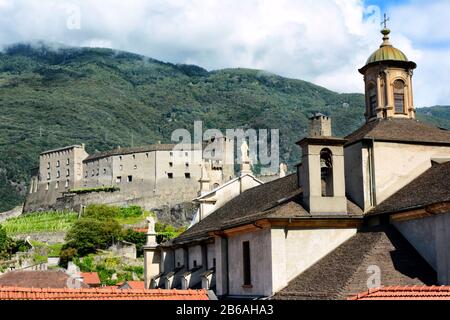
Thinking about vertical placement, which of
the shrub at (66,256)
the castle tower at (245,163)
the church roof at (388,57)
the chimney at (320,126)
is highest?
the church roof at (388,57)

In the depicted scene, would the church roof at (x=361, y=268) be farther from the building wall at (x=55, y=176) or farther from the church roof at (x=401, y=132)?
the building wall at (x=55, y=176)

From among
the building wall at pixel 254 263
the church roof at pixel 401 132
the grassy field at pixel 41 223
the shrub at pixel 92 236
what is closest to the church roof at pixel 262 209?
the building wall at pixel 254 263

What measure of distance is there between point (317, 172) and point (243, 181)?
19519 millimetres

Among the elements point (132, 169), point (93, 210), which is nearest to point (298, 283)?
point (93, 210)

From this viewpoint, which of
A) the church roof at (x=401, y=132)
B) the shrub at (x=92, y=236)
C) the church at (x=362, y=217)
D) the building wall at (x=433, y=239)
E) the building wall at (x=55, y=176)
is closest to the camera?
the building wall at (x=433, y=239)

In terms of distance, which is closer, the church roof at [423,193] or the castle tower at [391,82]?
the church roof at [423,193]

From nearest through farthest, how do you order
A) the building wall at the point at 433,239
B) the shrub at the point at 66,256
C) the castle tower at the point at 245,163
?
the building wall at the point at 433,239
the castle tower at the point at 245,163
the shrub at the point at 66,256

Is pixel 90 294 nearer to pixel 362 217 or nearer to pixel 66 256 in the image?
pixel 362 217

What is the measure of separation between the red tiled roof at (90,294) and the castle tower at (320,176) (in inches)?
272

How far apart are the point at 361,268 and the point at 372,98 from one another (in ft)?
32.9

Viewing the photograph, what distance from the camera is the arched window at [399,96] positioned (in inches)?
1146

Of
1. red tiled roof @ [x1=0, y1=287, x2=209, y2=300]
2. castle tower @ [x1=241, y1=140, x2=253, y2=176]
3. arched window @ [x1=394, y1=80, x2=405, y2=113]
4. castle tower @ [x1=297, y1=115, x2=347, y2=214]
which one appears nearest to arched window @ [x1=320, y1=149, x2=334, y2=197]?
castle tower @ [x1=297, y1=115, x2=347, y2=214]

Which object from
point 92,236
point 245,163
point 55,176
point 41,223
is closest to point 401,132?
point 245,163

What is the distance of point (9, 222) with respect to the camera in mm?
140000
